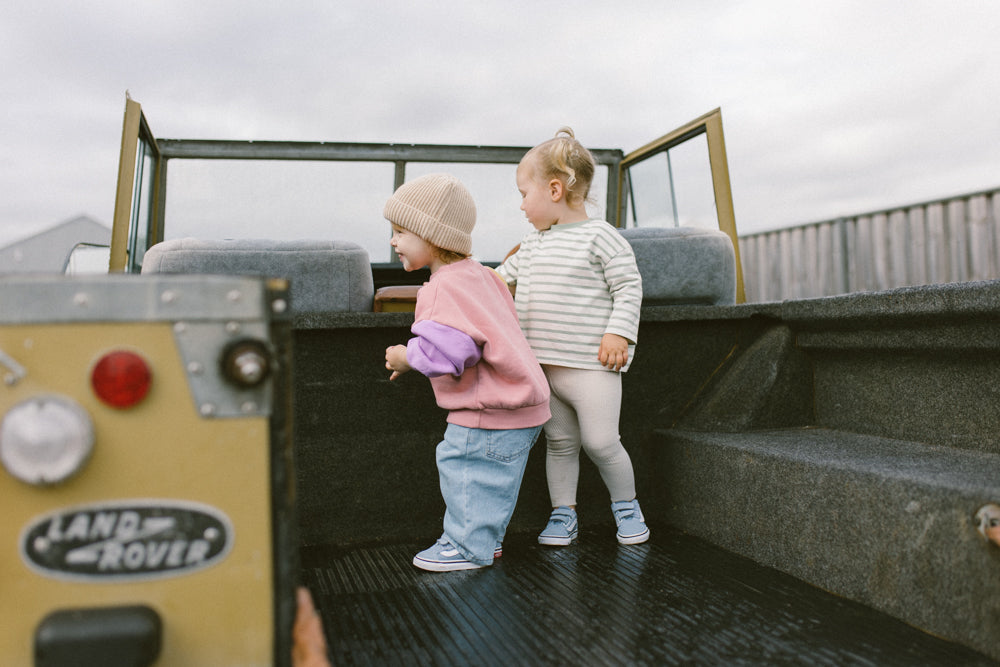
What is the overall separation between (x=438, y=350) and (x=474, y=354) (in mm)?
89

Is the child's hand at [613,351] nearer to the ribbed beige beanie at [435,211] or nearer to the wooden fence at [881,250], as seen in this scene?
the ribbed beige beanie at [435,211]

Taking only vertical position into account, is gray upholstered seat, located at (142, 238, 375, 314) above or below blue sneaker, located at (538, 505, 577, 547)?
above

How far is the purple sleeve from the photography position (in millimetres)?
1617

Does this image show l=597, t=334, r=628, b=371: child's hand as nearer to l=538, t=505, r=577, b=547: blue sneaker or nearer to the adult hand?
l=538, t=505, r=577, b=547: blue sneaker

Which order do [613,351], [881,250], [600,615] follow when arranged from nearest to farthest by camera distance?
[600,615] < [613,351] < [881,250]

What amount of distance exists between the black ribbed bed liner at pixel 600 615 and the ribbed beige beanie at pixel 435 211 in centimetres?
77

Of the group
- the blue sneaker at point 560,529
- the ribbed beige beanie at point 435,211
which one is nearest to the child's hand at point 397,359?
the ribbed beige beanie at point 435,211

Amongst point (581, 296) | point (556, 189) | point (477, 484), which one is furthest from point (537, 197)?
point (477, 484)

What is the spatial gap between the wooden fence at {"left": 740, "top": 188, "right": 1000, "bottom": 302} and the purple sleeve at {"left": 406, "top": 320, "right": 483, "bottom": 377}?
5.88m

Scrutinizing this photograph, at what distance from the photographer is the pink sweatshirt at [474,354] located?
1637 mm

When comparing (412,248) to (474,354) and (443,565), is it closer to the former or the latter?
(474,354)

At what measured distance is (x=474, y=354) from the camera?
167 centimetres

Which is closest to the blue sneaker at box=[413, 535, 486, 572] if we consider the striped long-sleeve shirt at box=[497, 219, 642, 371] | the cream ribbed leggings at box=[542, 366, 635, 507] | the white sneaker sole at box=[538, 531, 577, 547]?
the white sneaker sole at box=[538, 531, 577, 547]

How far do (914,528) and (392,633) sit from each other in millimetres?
935
